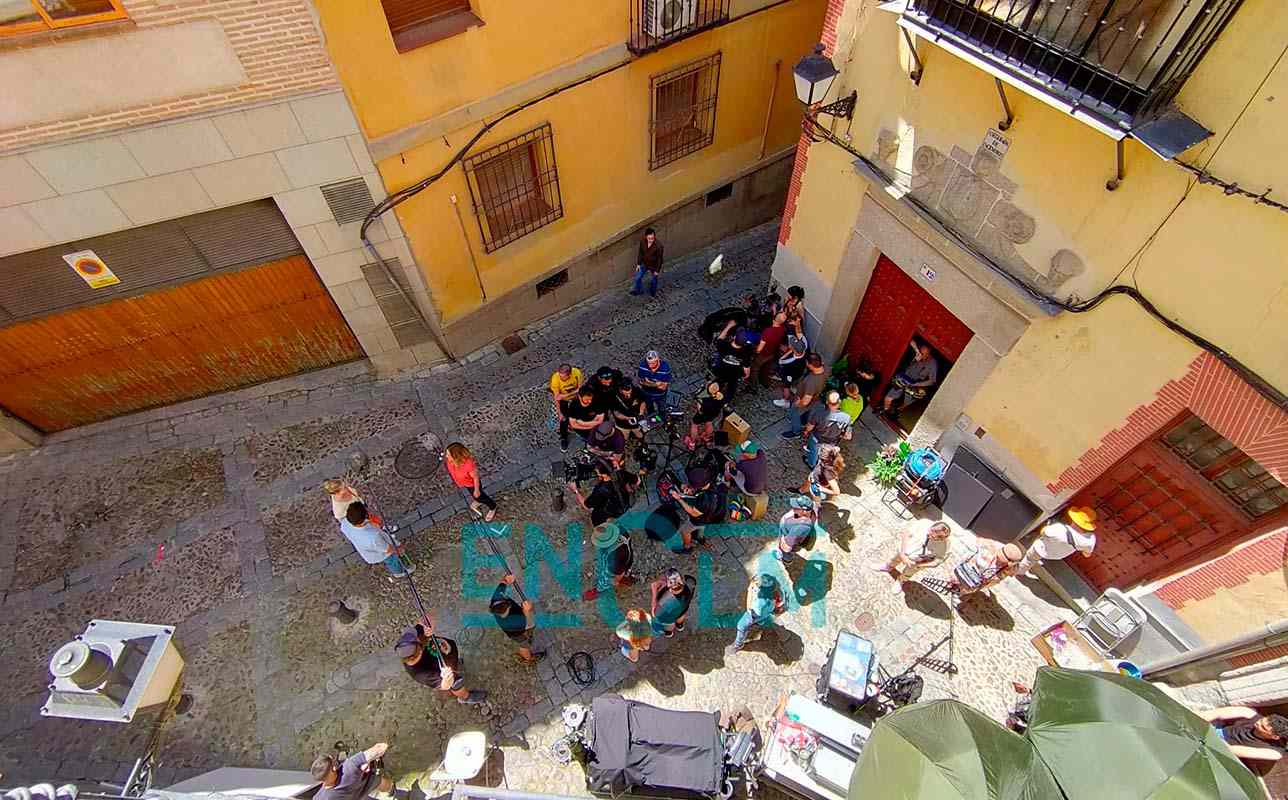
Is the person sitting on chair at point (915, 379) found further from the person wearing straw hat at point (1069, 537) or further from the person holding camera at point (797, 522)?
the person holding camera at point (797, 522)

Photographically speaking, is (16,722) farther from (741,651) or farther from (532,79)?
(532,79)

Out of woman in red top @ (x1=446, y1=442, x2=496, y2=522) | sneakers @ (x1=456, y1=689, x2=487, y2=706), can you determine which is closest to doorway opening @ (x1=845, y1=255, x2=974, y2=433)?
woman in red top @ (x1=446, y1=442, x2=496, y2=522)

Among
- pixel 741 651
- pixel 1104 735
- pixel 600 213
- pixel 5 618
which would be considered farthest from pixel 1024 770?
pixel 5 618

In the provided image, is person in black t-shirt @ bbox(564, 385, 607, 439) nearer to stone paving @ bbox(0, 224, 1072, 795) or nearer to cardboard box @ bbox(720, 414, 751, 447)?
stone paving @ bbox(0, 224, 1072, 795)

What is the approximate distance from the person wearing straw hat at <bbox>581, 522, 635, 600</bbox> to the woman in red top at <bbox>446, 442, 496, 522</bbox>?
1.68 metres

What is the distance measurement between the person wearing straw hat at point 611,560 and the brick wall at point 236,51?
5924mm

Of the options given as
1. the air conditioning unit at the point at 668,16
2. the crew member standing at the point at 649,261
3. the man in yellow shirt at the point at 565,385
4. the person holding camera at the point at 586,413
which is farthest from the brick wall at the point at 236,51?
the crew member standing at the point at 649,261

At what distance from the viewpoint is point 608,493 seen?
8508 millimetres

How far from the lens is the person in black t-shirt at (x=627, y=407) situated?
8.80m

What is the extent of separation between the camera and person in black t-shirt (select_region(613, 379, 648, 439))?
8797mm

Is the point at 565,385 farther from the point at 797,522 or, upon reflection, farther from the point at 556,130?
the point at 556,130

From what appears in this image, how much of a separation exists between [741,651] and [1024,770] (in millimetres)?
3203

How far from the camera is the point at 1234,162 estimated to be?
16.3 ft

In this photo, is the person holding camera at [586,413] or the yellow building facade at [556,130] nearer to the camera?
the yellow building facade at [556,130]
